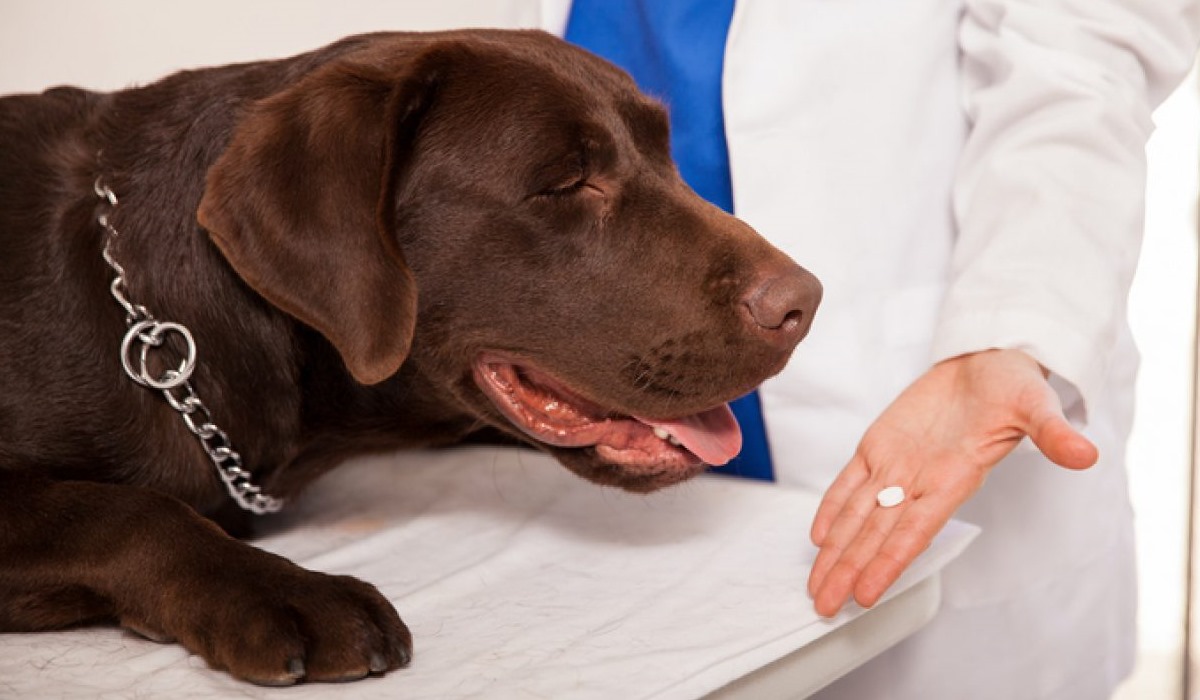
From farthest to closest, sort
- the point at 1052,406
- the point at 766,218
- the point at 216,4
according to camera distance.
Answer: the point at 216,4 < the point at 766,218 < the point at 1052,406

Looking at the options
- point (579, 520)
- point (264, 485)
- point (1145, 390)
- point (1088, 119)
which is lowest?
point (1145, 390)

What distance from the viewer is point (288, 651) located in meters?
1.17

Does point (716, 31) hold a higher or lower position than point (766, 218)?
higher

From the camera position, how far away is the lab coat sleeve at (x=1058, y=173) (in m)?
1.57

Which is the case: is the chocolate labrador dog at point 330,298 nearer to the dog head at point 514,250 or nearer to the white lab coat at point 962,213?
the dog head at point 514,250

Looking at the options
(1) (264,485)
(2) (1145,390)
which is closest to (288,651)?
(1) (264,485)

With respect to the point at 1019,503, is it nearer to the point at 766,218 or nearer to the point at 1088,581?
the point at 1088,581

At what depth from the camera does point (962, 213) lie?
1808 mm

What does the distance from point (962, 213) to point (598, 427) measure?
2.24 ft

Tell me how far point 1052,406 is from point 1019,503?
22.2 inches

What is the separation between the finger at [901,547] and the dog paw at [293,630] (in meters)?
0.49

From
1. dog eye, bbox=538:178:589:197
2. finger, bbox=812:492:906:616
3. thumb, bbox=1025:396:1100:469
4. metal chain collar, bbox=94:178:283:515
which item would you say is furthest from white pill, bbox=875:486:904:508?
metal chain collar, bbox=94:178:283:515

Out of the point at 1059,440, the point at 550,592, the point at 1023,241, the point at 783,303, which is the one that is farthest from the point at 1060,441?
the point at 550,592

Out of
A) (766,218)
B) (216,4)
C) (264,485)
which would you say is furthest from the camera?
(216,4)
